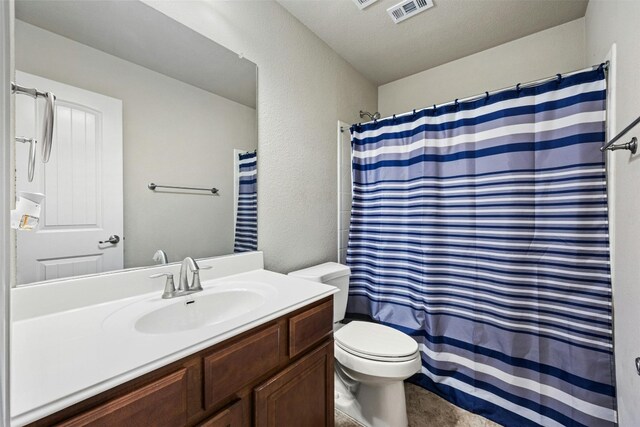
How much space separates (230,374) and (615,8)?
1986 millimetres

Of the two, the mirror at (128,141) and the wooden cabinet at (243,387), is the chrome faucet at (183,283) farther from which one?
the wooden cabinet at (243,387)

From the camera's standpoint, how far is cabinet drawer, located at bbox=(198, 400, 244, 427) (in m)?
0.76

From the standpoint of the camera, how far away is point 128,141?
1108 millimetres

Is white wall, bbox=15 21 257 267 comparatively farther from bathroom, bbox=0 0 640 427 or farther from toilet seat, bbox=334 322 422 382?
toilet seat, bbox=334 322 422 382

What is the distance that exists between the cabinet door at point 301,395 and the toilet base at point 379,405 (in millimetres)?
354

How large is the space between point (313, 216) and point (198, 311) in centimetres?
98

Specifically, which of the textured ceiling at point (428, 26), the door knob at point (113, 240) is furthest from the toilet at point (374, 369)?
the textured ceiling at point (428, 26)

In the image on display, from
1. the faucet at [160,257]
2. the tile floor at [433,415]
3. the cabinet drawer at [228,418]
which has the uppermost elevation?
the faucet at [160,257]

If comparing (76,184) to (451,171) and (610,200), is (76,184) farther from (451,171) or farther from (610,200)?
(610,200)

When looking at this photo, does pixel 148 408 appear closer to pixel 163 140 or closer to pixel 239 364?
pixel 239 364

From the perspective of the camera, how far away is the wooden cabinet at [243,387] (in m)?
0.61

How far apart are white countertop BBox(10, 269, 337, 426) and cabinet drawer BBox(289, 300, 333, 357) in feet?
0.20

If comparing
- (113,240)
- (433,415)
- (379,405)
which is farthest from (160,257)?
(433,415)

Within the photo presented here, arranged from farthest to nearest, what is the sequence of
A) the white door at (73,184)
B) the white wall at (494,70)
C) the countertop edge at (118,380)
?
the white wall at (494,70), the white door at (73,184), the countertop edge at (118,380)
